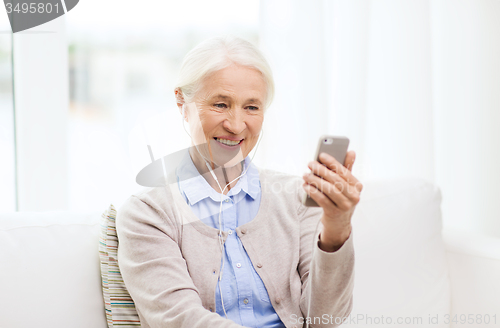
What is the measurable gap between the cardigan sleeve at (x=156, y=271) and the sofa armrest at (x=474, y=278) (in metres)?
0.79

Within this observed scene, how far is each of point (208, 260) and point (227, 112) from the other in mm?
345

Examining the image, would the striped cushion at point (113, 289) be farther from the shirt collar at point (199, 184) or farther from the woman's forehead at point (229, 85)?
the woman's forehead at point (229, 85)

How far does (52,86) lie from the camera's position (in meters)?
1.59

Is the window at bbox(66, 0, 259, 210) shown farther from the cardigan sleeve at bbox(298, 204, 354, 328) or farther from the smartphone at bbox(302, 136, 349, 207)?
the smartphone at bbox(302, 136, 349, 207)

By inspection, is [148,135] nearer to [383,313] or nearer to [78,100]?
[78,100]

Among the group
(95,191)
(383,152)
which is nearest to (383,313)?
(383,152)

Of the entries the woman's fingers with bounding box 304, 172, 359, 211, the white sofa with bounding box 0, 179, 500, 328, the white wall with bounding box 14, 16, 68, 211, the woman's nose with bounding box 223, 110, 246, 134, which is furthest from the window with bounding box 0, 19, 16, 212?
the woman's fingers with bounding box 304, 172, 359, 211

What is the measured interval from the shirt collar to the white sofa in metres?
0.26

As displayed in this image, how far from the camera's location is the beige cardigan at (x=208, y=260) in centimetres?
93

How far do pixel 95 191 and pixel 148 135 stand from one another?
1.78ft

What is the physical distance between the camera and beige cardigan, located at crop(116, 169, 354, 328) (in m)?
0.93

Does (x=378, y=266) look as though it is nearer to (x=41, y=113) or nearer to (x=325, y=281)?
(x=325, y=281)

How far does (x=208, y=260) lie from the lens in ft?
3.36

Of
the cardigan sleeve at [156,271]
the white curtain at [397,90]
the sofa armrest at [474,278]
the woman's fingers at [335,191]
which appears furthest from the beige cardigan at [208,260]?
the white curtain at [397,90]
